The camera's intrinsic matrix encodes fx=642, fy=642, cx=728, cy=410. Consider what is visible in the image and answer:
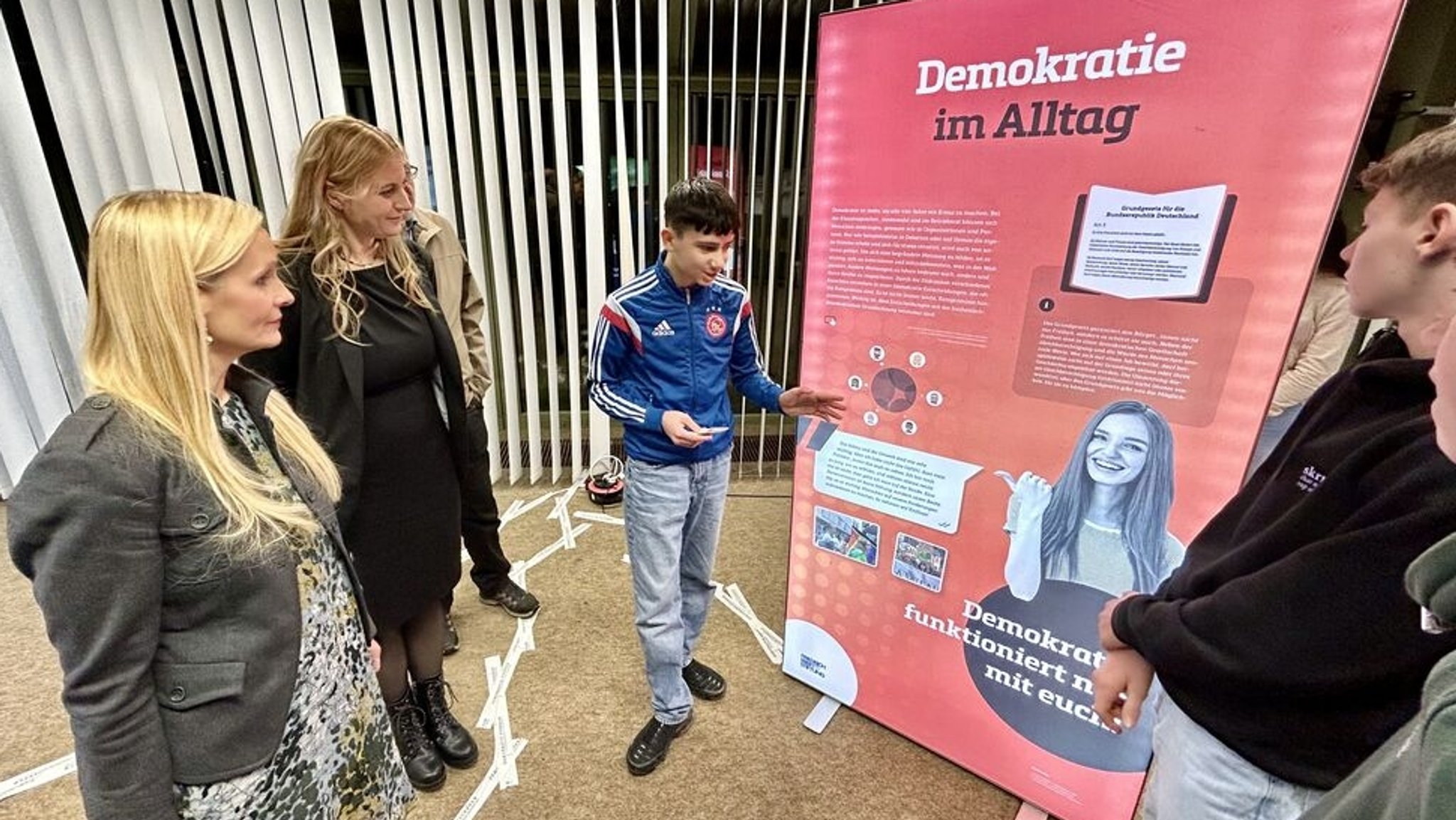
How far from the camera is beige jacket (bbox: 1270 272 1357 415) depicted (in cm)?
183

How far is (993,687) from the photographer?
1605mm

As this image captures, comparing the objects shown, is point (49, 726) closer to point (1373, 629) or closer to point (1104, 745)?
point (1104, 745)

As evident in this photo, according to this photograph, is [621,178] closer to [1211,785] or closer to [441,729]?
[441,729]

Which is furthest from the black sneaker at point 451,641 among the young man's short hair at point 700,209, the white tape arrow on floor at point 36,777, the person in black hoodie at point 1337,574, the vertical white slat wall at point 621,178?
the person in black hoodie at point 1337,574

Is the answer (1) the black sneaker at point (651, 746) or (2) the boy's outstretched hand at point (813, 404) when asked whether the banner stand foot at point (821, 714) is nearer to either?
(1) the black sneaker at point (651, 746)

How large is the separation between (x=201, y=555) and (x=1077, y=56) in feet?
5.13

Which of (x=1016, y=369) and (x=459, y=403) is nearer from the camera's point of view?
(x=1016, y=369)

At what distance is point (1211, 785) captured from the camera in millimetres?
887

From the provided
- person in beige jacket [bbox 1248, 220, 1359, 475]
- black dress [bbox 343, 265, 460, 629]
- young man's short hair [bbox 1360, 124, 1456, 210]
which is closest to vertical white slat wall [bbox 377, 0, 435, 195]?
black dress [bbox 343, 265, 460, 629]

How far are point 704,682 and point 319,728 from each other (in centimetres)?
122

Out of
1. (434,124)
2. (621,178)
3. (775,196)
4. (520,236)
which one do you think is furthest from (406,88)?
(775,196)

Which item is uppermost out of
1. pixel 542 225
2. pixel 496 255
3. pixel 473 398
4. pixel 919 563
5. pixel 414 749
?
pixel 542 225

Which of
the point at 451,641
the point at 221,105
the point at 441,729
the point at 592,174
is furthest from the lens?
the point at 592,174

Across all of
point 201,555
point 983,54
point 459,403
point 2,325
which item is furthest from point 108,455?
point 2,325
